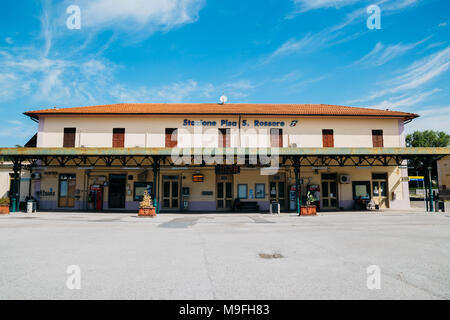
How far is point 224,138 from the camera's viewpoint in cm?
2095

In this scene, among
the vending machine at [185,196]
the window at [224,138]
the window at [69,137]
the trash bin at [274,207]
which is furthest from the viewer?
the window at [224,138]

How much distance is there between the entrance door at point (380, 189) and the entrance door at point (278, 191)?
700cm

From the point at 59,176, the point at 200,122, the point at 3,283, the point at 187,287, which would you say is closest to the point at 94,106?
the point at 59,176

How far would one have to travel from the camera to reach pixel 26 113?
20547 millimetres

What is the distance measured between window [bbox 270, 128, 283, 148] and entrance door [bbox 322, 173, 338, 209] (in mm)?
4351

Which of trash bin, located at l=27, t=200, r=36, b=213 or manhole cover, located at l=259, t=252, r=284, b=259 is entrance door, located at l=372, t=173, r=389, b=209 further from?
trash bin, located at l=27, t=200, r=36, b=213

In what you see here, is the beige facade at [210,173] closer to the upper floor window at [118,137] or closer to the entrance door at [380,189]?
the entrance door at [380,189]

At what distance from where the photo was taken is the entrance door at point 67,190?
2041 centimetres

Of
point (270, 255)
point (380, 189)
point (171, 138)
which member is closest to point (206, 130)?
point (171, 138)

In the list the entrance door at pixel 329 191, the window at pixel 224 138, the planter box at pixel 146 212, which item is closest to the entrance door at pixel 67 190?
the planter box at pixel 146 212

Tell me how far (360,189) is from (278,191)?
21.1 feet

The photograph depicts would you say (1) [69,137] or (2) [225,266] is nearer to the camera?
(2) [225,266]

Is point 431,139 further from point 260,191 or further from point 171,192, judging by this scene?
point 171,192

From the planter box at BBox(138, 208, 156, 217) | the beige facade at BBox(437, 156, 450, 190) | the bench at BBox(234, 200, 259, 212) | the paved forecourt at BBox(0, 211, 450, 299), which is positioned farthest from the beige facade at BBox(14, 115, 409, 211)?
the beige facade at BBox(437, 156, 450, 190)
